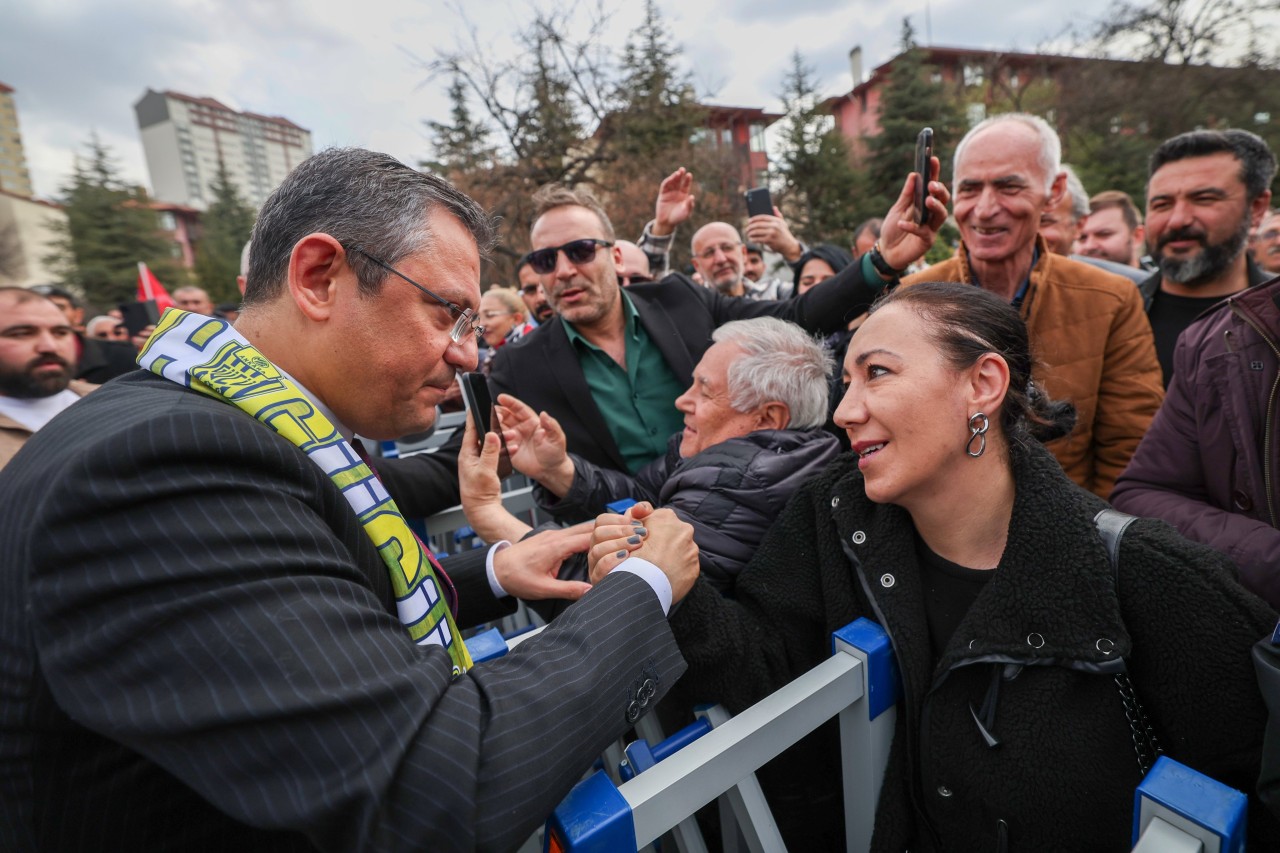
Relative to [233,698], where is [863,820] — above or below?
below

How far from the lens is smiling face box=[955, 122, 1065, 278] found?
2.63 meters

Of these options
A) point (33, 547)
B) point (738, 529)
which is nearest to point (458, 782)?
point (33, 547)

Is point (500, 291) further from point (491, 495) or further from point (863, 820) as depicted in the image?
point (863, 820)

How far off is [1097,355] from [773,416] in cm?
147

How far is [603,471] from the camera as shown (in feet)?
9.11

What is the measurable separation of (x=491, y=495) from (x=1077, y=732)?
1.92 metres

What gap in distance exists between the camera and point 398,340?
1369 millimetres

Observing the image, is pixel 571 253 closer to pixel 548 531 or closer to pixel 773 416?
pixel 773 416

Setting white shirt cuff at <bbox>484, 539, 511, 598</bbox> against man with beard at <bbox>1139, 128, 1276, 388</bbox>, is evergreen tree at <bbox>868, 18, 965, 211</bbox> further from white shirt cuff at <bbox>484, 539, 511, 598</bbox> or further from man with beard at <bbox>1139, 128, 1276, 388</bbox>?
white shirt cuff at <bbox>484, 539, 511, 598</bbox>

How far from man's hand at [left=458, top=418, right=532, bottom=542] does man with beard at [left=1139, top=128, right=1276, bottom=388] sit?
A: 330 cm

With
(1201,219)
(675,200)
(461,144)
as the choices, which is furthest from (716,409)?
(461,144)

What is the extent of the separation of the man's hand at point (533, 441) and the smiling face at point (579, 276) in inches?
29.0

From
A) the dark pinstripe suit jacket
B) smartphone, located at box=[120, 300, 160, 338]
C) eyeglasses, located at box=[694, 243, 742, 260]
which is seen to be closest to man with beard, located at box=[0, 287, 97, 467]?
the dark pinstripe suit jacket

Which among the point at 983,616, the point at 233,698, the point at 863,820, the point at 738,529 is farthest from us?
the point at 738,529
